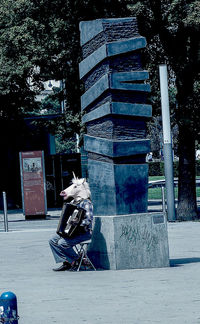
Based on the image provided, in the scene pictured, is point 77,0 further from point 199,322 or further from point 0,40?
point 199,322

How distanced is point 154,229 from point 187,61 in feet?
40.2

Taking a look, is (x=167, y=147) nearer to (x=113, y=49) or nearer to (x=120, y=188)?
(x=113, y=49)

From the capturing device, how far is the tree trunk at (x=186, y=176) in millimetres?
23234

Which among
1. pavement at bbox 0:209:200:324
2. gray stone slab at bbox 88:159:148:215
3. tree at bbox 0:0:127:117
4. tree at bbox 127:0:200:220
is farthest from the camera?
tree at bbox 0:0:127:117

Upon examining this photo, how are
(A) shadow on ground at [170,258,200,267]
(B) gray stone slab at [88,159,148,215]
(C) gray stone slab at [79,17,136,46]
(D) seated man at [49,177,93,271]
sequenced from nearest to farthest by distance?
1. (D) seated man at [49,177,93,271]
2. (B) gray stone slab at [88,159,148,215]
3. (C) gray stone slab at [79,17,136,46]
4. (A) shadow on ground at [170,258,200,267]

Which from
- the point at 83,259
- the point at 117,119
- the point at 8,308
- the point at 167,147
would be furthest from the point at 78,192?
the point at 167,147

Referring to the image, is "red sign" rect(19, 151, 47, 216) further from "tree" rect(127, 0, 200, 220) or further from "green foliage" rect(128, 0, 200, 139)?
"green foliage" rect(128, 0, 200, 139)

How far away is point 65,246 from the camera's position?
11.2 meters

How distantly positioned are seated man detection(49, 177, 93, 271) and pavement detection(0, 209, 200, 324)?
0.27 m

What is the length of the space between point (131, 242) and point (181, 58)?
12.4m

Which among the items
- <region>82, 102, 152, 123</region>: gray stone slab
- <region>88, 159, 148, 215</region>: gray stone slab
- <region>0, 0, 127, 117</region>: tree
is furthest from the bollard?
<region>0, 0, 127, 117</region>: tree

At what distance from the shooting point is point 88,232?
11211 mm

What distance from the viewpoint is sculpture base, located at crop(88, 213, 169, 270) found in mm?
11047

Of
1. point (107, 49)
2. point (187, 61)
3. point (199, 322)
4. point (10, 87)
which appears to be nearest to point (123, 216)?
point (107, 49)
